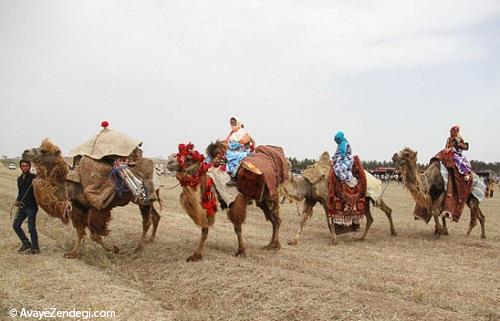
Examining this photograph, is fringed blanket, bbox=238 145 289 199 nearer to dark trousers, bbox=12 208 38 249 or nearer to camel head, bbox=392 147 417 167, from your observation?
camel head, bbox=392 147 417 167

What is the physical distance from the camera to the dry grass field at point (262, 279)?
5355mm

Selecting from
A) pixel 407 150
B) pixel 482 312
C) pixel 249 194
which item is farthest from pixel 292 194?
pixel 482 312

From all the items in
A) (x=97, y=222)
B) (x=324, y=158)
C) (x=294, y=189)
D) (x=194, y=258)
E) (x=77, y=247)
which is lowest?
(x=77, y=247)

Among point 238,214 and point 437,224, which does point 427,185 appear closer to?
point 437,224

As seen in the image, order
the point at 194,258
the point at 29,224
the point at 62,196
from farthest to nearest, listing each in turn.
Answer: the point at 29,224, the point at 62,196, the point at 194,258

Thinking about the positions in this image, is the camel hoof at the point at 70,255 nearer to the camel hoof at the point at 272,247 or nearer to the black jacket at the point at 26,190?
the black jacket at the point at 26,190

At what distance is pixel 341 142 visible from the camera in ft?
32.7

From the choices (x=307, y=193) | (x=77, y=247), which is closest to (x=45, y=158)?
(x=77, y=247)

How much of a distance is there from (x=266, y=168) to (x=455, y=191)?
5133mm

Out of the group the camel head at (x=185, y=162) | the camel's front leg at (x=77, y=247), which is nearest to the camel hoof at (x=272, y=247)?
the camel head at (x=185, y=162)

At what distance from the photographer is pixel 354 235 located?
1095 cm

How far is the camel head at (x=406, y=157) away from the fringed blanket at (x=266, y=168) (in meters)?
2.90

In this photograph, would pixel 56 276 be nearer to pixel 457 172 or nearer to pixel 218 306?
pixel 218 306

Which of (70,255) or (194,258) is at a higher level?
(194,258)
